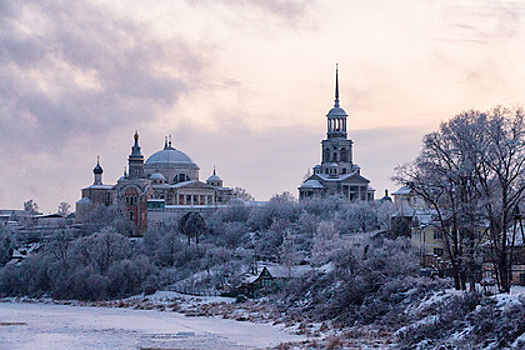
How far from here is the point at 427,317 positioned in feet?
91.7

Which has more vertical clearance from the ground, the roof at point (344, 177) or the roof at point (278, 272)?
the roof at point (344, 177)

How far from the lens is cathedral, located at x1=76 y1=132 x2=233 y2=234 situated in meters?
91.4

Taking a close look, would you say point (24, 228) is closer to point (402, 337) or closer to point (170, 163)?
point (170, 163)

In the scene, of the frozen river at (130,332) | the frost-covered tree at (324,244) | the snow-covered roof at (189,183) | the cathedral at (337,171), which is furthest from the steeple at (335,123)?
the frozen river at (130,332)

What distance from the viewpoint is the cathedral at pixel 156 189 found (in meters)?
91.4

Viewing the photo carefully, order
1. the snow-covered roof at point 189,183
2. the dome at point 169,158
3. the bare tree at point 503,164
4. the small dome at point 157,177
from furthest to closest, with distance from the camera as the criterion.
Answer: the dome at point 169,158, the small dome at point 157,177, the snow-covered roof at point 189,183, the bare tree at point 503,164

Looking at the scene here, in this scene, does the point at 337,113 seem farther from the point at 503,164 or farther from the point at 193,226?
the point at 503,164

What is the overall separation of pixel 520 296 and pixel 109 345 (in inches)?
571

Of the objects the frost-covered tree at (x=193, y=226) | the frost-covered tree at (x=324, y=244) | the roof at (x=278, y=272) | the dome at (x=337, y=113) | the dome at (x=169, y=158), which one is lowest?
the roof at (x=278, y=272)

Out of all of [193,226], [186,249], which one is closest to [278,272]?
[186,249]

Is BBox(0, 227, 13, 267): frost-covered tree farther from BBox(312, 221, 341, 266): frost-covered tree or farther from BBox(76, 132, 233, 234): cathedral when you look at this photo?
BBox(312, 221, 341, 266): frost-covered tree

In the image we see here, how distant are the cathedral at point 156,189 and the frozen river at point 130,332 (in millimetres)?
46863

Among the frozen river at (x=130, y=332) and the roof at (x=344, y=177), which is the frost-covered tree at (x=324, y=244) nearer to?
the frozen river at (x=130, y=332)

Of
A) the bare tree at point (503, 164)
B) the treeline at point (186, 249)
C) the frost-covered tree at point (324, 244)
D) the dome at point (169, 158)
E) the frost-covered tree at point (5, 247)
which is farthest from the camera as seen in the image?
the dome at point (169, 158)
